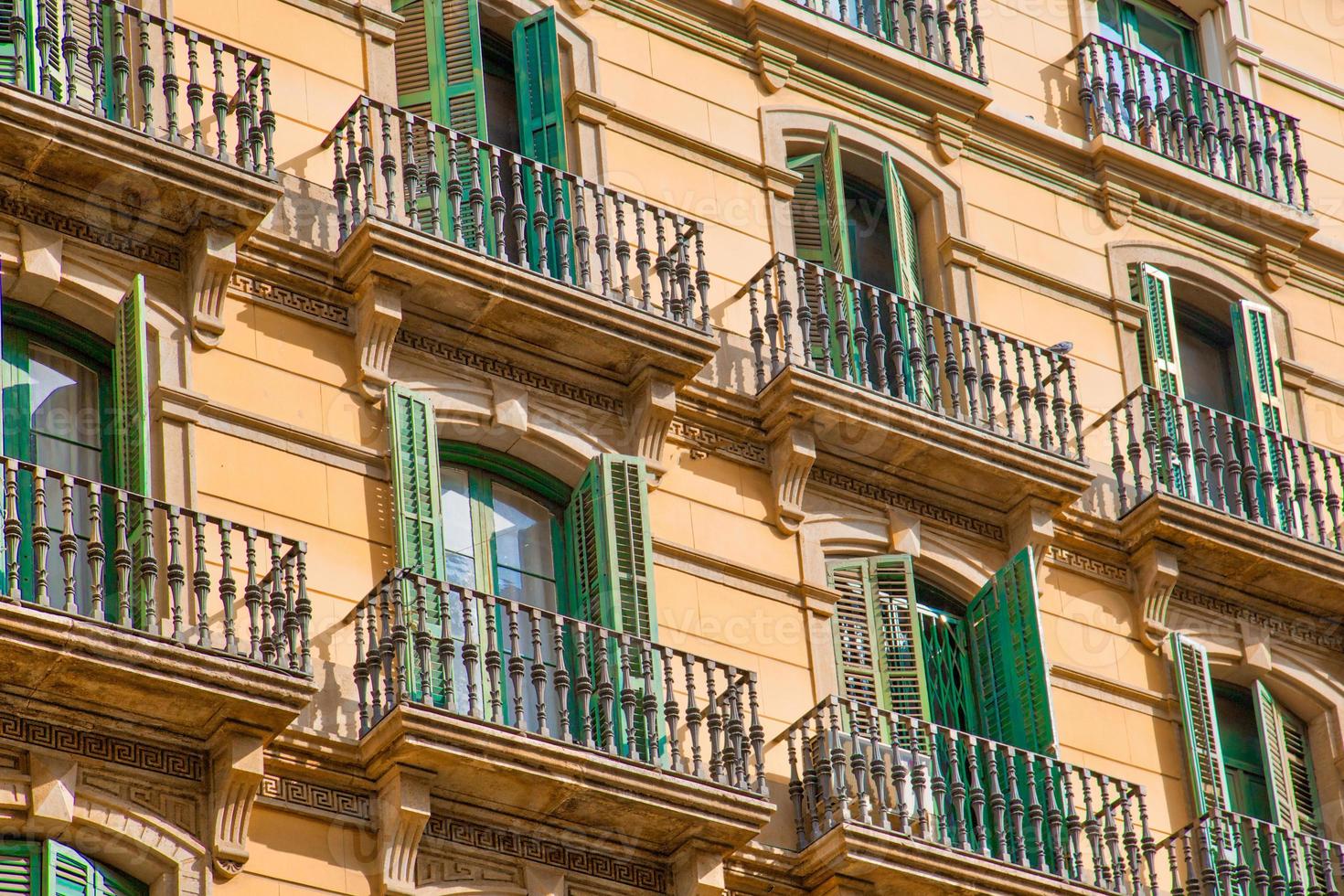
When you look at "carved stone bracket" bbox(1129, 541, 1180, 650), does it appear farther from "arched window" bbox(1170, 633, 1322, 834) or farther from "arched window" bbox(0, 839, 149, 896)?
"arched window" bbox(0, 839, 149, 896)

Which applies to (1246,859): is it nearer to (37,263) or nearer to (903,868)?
(903,868)

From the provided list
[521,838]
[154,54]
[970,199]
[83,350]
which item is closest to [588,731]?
[521,838]

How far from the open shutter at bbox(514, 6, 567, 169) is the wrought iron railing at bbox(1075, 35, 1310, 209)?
4662 millimetres

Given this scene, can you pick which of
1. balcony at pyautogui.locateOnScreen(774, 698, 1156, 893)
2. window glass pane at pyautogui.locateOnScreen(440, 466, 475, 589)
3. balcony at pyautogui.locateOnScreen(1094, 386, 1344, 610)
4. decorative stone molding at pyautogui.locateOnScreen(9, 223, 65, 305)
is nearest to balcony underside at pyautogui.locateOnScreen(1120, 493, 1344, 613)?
balcony at pyautogui.locateOnScreen(1094, 386, 1344, 610)

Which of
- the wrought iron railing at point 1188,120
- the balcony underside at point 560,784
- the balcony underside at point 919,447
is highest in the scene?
the wrought iron railing at point 1188,120

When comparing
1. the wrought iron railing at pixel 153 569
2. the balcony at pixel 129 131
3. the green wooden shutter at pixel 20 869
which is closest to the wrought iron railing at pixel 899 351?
the balcony at pixel 129 131

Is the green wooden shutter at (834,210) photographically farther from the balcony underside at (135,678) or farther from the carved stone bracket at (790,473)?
the balcony underside at (135,678)

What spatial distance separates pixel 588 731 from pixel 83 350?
361cm

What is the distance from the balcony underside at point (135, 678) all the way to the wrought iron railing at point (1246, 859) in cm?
609

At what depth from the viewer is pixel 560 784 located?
54.1ft

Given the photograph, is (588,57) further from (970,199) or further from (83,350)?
(83,350)

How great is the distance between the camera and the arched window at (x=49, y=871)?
1518cm

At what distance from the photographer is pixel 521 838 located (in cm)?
1678

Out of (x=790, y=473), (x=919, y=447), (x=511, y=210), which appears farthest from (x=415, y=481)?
(x=919, y=447)
